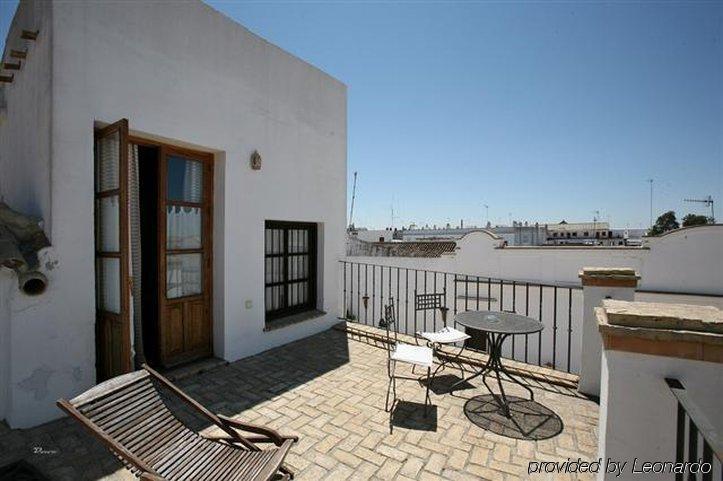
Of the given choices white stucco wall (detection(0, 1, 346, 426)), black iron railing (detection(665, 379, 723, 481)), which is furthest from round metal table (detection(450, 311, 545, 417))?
white stucco wall (detection(0, 1, 346, 426))

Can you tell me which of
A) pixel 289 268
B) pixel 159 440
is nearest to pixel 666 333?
pixel 159 440

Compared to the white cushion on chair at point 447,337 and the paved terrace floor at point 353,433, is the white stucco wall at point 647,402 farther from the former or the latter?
the white cushion on chair at point 447,337

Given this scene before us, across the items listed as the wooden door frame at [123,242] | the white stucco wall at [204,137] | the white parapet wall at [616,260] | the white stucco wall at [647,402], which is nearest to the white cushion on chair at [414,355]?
the white stucco wall at [647,402]

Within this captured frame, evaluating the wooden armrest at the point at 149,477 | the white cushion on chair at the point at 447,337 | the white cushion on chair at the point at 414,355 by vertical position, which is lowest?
the wooden armrest at the point at 149,477

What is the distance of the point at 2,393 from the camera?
324 cm

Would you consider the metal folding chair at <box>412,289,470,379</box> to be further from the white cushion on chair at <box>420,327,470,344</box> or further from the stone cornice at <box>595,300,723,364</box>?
the stone cornice at <box>595,300,723,364</box>

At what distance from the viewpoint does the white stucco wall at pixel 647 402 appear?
4.94ft

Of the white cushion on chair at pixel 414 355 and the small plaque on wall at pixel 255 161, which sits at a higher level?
the small plaque on wall at pixel 255 161

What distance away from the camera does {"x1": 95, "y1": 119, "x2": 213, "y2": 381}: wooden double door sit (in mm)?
3459

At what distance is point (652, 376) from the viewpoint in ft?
5.19

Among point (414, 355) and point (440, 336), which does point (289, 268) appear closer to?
point (440, 336)

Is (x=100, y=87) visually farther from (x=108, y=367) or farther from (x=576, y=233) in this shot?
(x=576, y=233)

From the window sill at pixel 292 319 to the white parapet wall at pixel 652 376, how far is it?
465 cm

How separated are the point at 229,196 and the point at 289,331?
8.10 feet
